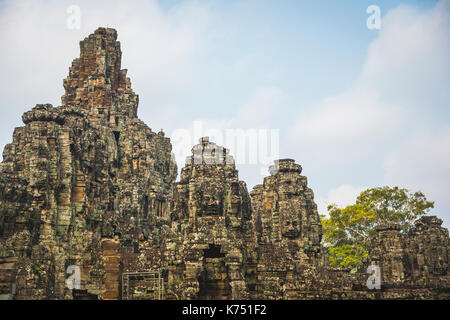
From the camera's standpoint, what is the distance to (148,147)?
123 ft

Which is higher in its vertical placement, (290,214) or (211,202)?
(290,214)

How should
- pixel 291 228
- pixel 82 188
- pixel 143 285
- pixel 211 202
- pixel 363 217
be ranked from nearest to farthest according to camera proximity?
1. pixel 211 202
2. pixel 143 285
3. pixel 82 188
4. pixel 291 228
5. pixel 363 217

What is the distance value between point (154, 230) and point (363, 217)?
18834 millimetres

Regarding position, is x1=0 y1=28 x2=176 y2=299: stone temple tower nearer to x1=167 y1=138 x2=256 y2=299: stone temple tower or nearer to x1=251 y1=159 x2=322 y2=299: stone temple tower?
x1=167 y1=138 x2=256 y2=299: stone temple tower

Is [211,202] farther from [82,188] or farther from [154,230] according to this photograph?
[154,230]

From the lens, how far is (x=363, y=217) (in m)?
42.9

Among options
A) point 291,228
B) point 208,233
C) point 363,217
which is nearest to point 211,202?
point 208,233

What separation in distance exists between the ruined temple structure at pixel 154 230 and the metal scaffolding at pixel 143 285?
0.05m

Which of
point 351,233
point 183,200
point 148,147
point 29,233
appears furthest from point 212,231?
point 351,233

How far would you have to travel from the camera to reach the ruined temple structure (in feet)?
56.3

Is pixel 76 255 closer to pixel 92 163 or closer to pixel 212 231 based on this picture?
pixel 92 163

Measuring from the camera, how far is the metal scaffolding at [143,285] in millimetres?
17141

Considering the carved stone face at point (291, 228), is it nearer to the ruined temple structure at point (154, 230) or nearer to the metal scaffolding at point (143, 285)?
the ruined temple structure at point (154, 230)

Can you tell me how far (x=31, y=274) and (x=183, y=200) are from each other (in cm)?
635
